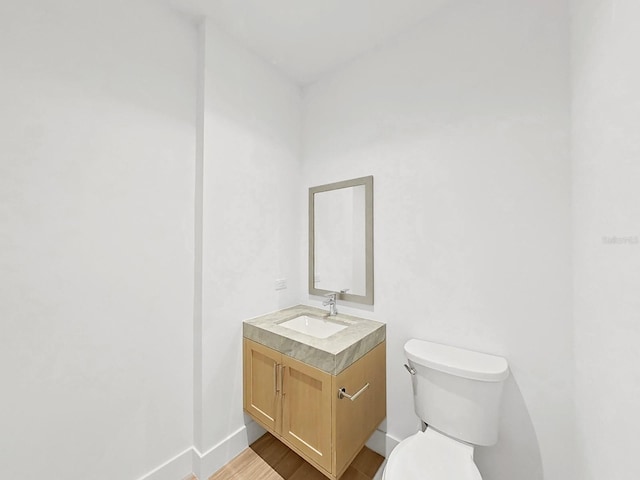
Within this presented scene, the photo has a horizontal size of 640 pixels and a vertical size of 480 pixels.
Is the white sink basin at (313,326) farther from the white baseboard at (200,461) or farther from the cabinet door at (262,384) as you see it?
the white baseboard at (200,461)

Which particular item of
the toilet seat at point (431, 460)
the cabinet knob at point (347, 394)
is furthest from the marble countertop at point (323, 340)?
the toilet seat at point (431, 460)

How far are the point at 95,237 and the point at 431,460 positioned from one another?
180 centimetres

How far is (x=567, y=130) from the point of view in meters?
1.11

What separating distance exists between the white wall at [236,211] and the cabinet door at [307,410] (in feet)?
1.40

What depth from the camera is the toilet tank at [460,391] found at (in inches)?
44.9

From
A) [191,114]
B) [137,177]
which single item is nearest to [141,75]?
[191,114]

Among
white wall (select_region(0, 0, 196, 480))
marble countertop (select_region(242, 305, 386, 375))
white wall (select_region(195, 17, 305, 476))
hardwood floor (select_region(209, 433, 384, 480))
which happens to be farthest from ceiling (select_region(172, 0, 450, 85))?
hardwood floor (select_region(209, 433, 384, 480))

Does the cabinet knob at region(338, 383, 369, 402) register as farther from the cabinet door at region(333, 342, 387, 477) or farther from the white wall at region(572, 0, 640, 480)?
the white wall at region(572, 0, 640, 480)

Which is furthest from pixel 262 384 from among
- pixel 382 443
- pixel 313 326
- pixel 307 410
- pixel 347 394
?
pixel 382 443

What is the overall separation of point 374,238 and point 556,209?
2.94 feet

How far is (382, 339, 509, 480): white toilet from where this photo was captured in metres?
1.04

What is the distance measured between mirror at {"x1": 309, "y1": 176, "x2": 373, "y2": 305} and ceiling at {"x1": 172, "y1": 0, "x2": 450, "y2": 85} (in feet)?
2.90

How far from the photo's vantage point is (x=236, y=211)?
168cm

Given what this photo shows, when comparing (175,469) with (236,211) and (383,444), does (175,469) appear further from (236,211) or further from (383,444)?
(236,211)
